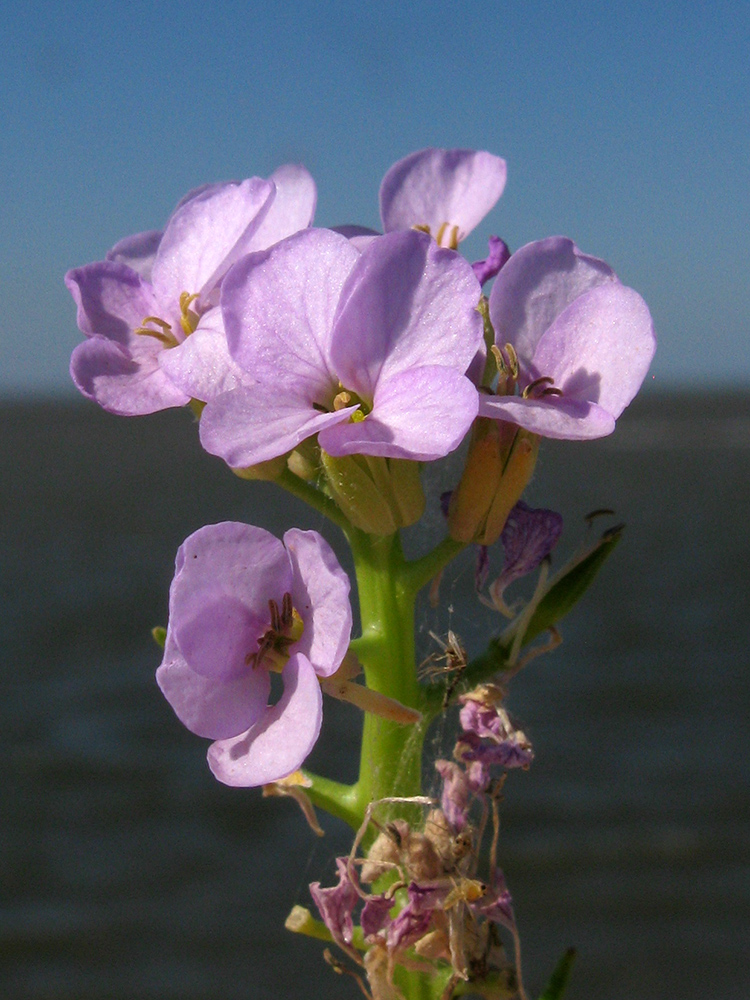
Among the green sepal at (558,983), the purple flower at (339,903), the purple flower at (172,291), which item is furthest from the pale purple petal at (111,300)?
the green sepal at (558,983)

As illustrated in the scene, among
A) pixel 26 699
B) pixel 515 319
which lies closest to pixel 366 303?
pixel 515 319

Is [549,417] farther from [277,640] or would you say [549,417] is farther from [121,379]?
[121,379]

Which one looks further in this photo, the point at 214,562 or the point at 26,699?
the point at 26,699

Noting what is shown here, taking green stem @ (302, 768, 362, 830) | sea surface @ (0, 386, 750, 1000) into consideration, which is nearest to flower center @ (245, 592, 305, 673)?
green stem @ (302, 768, 362, 830)

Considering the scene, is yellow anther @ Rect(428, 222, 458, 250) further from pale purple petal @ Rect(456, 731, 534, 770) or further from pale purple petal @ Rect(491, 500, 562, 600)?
pale purple petal @ Rect(456, 731, 534, 770)

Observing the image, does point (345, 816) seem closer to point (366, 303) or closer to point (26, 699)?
point (366, 303)

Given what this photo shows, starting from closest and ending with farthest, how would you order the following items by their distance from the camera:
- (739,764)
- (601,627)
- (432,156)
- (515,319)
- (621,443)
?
1. (515,319)
2. (432,156)
3. (739,764)
4. (601,627)
5. (621,443)

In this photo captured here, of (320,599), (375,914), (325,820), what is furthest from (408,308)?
(325,820)
